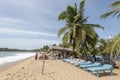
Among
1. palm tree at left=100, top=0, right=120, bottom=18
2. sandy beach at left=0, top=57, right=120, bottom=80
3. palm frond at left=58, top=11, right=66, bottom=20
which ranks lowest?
sandy beach at left=0, top=57, right=120, bottom=80

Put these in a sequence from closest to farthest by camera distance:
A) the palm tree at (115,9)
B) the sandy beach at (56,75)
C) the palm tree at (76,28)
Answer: the palm tree at (115,9) → the sandy beach at (56,75) → the palm tree at (76,28)

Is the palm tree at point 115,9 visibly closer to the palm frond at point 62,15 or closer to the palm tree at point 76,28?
the palm tree at point 76,28

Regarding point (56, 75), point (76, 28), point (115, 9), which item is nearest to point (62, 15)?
point (76, 28)

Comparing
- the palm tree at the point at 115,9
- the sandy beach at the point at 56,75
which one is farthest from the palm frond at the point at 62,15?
the palm tree at the point at 115,9

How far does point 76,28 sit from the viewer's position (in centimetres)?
1925

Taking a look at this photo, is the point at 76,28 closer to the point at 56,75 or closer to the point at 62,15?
the point at 62,15

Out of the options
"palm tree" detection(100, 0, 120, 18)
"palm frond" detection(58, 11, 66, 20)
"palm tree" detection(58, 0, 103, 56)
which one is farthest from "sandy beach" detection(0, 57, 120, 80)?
"palm frond" detection(58, 11, 66, 20)

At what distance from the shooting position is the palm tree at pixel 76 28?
61.4 ft

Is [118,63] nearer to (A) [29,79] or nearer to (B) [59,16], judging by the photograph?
(A) [29,79]

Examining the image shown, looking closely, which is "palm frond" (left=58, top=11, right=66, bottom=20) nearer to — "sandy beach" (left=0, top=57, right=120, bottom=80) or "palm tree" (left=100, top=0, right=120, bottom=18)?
"sandy beach" (left=0, top=57, right=120, bottom=80)

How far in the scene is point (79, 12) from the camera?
19672 millimetres

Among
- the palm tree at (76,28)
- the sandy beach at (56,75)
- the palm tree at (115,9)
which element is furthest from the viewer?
the palm tree at (76,28)

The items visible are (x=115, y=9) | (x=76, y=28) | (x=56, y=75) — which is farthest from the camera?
(x=76, y=28)

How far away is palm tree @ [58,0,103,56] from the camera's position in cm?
1872
